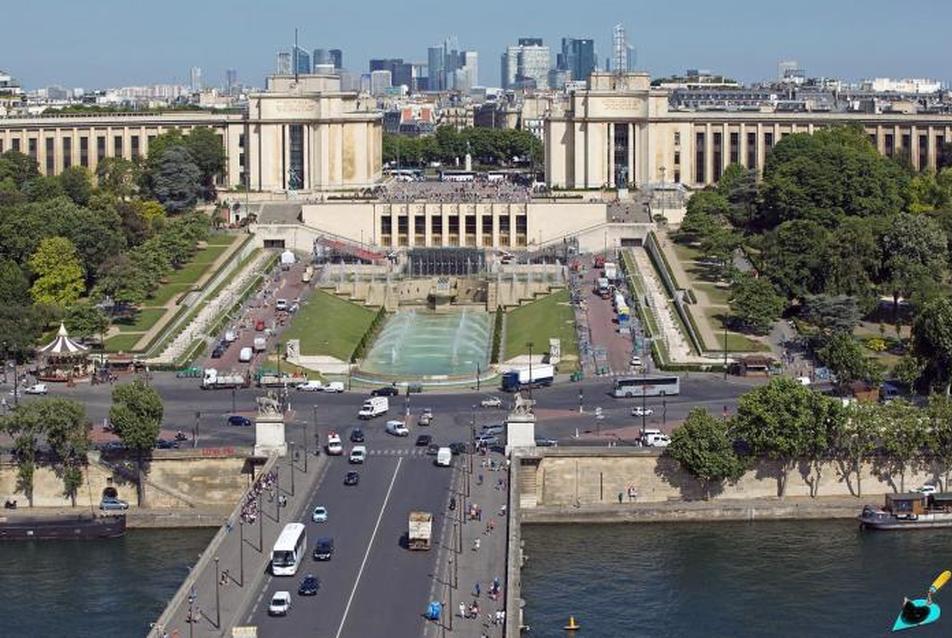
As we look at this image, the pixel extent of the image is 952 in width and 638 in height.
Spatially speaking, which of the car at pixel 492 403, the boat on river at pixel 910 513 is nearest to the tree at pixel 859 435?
the boat on river at pixel 910 513

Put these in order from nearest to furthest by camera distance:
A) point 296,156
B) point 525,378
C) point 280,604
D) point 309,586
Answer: point 280,604 → point 309,586 → point 525,378 → point 296,156

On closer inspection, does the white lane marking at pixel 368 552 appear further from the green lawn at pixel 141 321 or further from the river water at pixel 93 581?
the green lawn at pixel 141 321

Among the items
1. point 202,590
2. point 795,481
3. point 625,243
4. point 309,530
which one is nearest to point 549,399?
point 795,481

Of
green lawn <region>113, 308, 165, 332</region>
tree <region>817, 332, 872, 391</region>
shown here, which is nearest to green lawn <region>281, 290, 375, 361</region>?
green lawn <region>113, 308, 165, 332</region>

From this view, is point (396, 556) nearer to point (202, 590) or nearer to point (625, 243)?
point (202, 590)

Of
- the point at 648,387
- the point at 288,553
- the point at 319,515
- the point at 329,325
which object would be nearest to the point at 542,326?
the point at 329,325

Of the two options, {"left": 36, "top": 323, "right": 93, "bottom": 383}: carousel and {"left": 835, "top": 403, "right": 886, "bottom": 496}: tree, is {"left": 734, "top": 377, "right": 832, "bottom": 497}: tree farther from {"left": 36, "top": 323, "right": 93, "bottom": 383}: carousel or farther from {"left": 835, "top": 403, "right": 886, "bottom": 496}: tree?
{"left": 36, "top": 323, "right": 93, "bottom": 383}: carousel

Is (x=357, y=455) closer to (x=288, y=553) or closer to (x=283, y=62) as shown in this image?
(x=288, y=553)
